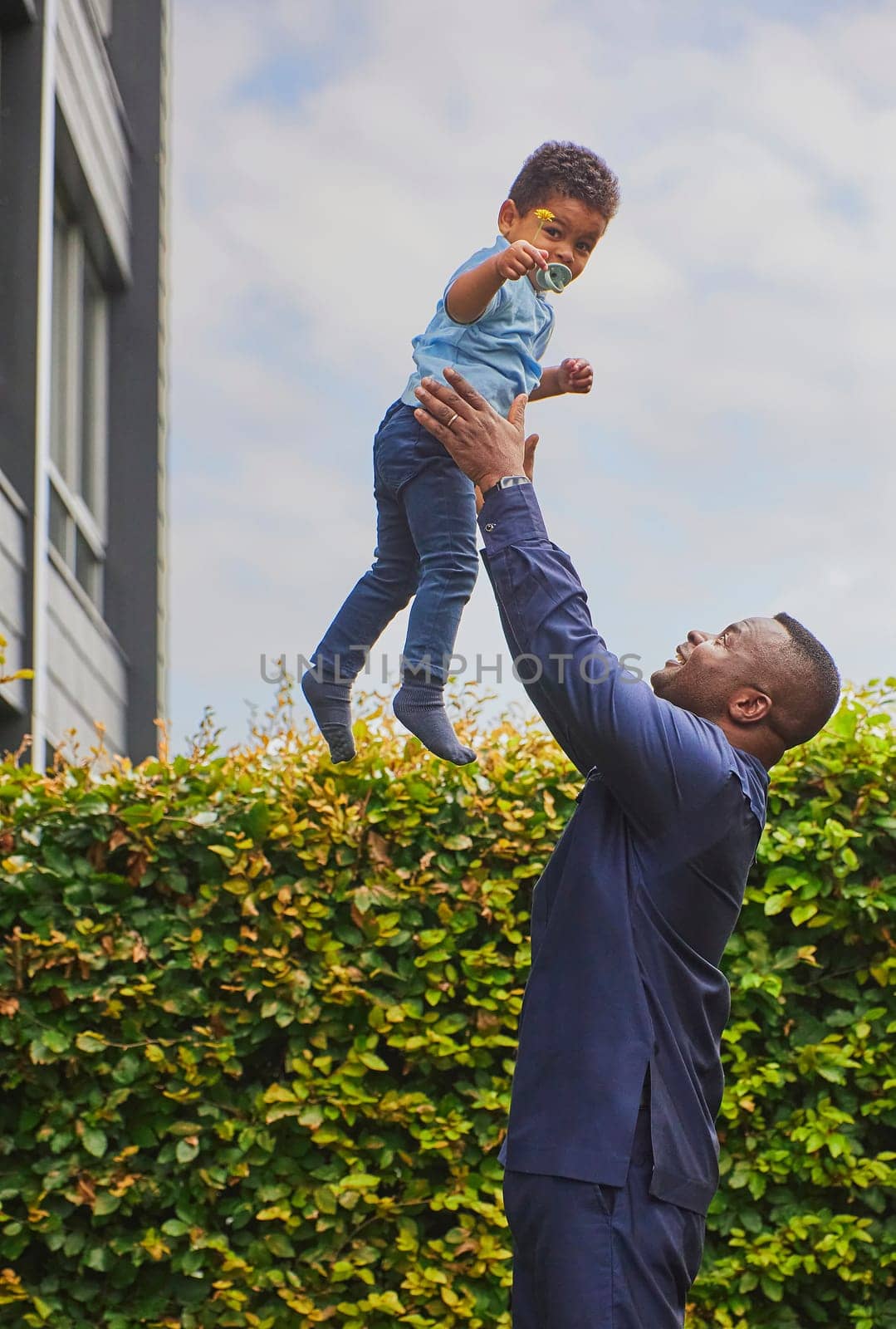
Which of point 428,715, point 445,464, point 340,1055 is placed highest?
point 445,464

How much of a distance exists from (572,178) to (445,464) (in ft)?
1.70

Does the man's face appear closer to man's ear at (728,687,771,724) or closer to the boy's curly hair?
man's ear at (728,687,771,724)

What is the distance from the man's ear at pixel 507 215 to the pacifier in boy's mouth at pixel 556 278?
0.53 feet

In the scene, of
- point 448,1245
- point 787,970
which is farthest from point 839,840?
point 448,1245

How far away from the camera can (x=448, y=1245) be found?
13.8ft

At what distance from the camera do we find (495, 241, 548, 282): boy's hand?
215 cm

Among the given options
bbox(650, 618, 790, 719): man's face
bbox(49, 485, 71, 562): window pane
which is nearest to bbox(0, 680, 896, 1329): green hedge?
bbox(650, 618, 790, 719): man's face

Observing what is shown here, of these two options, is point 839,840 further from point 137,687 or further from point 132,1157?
point 137,687

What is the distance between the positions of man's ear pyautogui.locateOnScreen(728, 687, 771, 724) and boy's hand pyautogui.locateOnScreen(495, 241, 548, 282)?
0.96 meters

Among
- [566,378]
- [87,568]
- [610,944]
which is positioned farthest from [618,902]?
[87,568]

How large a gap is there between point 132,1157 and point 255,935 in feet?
2.47

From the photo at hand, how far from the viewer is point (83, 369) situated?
834 centimetres

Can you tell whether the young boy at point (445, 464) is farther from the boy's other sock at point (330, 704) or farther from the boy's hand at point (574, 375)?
the boy's hand at point (574, 375)

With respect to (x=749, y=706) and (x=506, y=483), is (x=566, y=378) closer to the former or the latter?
(x=506, y=483)
